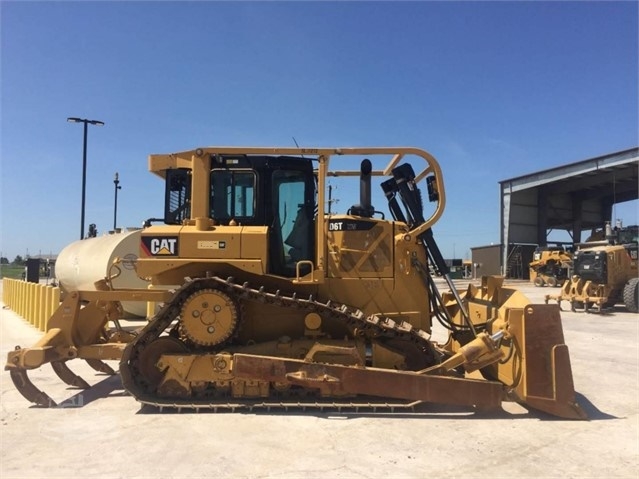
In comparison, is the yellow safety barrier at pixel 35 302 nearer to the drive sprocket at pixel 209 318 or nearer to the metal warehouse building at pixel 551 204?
the drive sprocket at pixel 209 318

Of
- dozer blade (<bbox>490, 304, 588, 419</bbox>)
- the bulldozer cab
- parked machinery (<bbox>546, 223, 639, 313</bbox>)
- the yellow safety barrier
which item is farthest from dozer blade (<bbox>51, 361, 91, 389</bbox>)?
parked machinery (<bbox>546, 223, 639, 313</bbox>)

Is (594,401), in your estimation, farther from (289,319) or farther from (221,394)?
(221,394)

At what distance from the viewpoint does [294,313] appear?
260 inches

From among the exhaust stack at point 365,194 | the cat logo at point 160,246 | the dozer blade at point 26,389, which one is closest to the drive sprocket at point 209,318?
the cat logo at point 160,246

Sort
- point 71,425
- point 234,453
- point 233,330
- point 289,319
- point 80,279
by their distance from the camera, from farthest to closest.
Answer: point 80,279
point 289,319
point 233,330
point 71,425
point 234,453

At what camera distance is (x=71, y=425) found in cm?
553

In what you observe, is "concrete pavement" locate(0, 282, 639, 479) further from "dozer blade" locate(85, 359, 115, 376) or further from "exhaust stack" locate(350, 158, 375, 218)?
"exhaust stack" locate(350, 158, 375, 218)

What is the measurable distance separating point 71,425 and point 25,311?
511 inches

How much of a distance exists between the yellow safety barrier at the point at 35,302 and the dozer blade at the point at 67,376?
569 centimetres

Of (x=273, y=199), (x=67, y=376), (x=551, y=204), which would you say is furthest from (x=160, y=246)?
(x=551, y=204)

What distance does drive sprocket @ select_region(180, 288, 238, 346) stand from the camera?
616 cm

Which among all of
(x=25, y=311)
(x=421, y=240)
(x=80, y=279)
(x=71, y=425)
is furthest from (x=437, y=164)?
(x=25, y=311)

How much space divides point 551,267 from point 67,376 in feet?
111

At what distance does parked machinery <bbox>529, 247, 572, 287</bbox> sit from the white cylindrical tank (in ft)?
94.9
